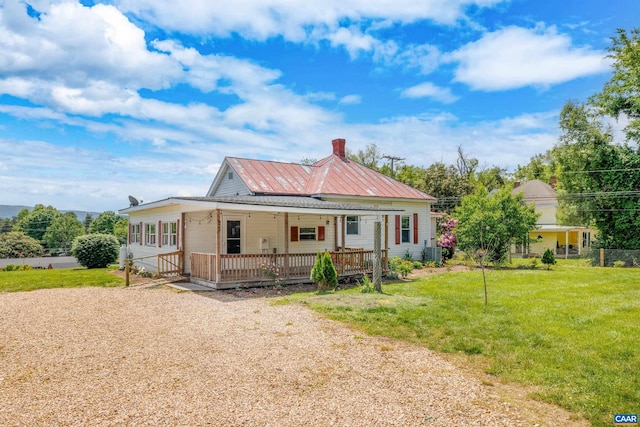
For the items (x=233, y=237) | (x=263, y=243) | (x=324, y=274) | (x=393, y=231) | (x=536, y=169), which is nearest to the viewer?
(x=324, y=274)

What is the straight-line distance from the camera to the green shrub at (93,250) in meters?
22.4

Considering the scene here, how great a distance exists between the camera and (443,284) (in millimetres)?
13734

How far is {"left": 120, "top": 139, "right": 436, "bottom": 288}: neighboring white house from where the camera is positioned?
43.4 ft

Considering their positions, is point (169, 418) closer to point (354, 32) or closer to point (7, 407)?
point (7, 407)

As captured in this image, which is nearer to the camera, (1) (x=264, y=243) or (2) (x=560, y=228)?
(1) (x=264, y=243)

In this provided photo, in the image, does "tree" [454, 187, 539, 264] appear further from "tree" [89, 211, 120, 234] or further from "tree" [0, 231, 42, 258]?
"tree" [89, 211, 120, 234]

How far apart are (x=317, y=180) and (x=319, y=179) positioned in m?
0.12

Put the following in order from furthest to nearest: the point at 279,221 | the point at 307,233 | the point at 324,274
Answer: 1. the point at 307,233
2. the point at 279,221
3. the point at 324,274

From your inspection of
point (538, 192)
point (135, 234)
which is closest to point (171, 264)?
point (135, 234)

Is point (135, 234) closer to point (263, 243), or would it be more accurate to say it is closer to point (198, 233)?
point (198, 233)

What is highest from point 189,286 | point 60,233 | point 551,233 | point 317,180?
point 317,180

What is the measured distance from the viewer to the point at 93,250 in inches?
885

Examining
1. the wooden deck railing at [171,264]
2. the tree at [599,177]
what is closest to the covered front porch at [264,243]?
the wooden deck railing at [171,264]

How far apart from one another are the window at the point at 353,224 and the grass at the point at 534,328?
607 cm
